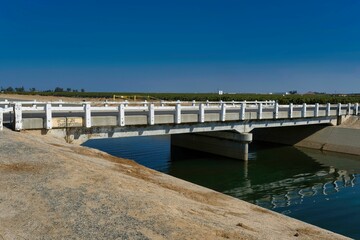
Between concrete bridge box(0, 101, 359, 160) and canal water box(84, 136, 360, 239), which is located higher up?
concrete bridge box(0, 101, 359, 160)

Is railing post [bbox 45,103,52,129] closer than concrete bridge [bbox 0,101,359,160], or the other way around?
railing post [bbox 45,103,52,129]

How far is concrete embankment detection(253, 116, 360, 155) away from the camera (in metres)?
28.8

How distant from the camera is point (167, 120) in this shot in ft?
62.8

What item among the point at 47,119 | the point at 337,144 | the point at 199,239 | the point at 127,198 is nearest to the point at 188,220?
the point at 199,239

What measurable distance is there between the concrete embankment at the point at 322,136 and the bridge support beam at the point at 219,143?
1006 centimetres

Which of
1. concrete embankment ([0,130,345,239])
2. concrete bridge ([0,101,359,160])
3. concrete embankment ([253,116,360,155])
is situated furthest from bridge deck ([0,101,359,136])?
concrete embankment ([0,130,345,239])

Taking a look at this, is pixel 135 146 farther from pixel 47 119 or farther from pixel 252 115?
pixel 47 119

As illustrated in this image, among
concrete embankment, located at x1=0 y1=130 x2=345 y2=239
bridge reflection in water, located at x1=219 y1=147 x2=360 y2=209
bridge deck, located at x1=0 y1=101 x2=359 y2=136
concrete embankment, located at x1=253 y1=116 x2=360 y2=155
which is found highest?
bridge deck, located at x1=0 y1=101 x2=359 y2=136

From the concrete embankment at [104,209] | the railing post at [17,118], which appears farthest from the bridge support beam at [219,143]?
the concrete embankment at [104,209]

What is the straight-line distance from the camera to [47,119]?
47.9 ft

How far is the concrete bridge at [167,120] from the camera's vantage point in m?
15.3

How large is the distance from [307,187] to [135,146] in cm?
1494

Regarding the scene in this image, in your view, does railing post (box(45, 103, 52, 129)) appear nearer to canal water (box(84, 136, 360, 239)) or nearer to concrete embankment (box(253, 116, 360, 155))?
canal water (box(84, 136, 360, 239))

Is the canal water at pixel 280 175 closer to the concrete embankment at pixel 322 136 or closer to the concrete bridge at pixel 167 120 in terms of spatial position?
the concrete embankment at pixel 322 136
